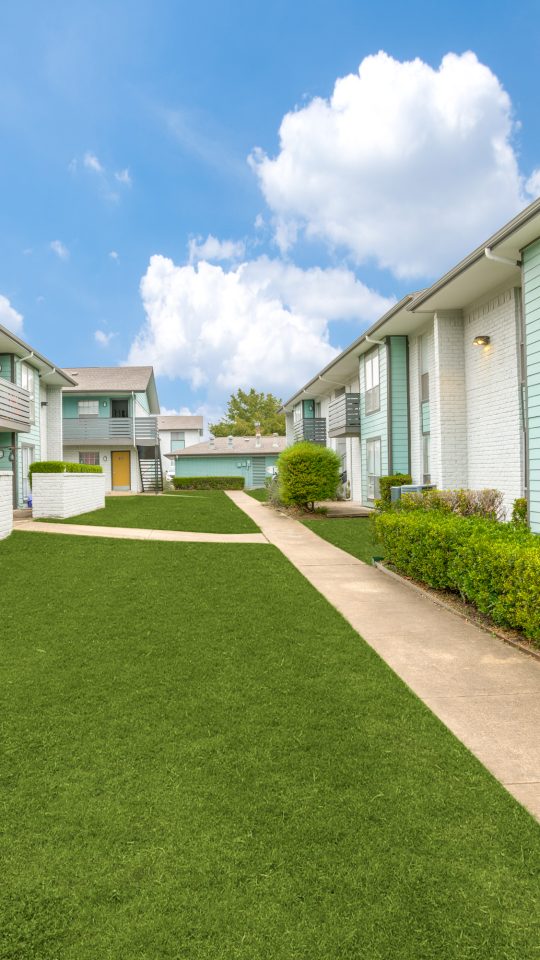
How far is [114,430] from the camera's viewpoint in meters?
31.8

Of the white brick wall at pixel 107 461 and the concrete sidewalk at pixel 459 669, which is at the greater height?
the white brick wall at pixel 107 461

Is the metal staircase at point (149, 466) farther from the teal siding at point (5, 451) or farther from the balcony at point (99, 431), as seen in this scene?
the teal siding at point (5, 451)

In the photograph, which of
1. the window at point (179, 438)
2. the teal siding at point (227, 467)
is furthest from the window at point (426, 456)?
the window at point (179, 438)

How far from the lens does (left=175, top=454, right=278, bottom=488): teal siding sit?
44.6 m

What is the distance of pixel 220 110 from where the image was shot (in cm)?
2367

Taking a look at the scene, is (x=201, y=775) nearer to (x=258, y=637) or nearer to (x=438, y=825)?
(x=438, y=825)

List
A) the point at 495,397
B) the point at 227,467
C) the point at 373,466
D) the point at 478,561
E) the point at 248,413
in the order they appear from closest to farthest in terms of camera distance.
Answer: the point at 478,561 → the point at 495,397 → the point at 373,466 → the point at 227,467 → the point at 248,413

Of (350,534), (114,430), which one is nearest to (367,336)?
(350,534)

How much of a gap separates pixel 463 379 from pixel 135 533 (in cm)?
1001

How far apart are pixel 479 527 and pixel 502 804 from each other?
4.95m

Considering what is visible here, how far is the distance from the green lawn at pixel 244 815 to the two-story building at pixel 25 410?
13.4 meters

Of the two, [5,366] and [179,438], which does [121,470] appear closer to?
[5,366]

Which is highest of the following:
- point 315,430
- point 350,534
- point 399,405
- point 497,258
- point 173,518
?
point 497,258

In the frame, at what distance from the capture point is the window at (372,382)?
67.3 feet
